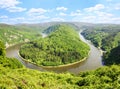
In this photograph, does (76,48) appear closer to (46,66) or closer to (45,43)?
(45,43)

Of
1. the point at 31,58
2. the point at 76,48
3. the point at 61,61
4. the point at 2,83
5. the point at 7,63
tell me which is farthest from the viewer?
the point at 76,48

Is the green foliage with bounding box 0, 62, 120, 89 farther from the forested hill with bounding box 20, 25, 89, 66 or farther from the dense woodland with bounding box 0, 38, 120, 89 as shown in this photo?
the forested hill with bounding box 20, 25, 89, 66

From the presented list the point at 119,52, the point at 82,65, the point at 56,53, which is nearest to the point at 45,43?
the point at 56,53

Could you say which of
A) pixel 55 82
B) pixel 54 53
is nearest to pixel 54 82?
pixel 55 82

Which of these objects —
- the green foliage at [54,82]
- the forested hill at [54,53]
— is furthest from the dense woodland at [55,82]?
the forested hill at [54,53]

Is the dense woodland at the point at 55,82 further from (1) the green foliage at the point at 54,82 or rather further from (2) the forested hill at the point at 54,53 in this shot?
(2) the forested hill at the point at 54,53

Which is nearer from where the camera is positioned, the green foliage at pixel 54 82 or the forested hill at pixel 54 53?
the green foliage at pixel 54 82

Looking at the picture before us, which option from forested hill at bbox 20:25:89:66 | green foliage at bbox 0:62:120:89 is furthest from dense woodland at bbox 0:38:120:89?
forested hill at bbox 20:25:89:66

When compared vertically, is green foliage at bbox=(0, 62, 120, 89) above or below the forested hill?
above

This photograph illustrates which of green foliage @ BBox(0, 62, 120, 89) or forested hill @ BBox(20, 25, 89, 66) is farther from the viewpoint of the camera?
forested hill @ BBox(20, 25, 89, 66)

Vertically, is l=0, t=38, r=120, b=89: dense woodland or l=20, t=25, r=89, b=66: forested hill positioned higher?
l=0, t=38, r=120, b=89: dense woodland

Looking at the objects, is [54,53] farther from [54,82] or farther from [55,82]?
→ [54,82]
